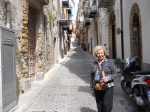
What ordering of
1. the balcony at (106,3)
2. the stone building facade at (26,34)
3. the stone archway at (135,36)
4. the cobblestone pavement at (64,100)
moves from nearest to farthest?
the cobblestone pavement at (64,100)
the stone building facade at (26,34)
the stone archway at (135,36)
the balcony at (106,3)

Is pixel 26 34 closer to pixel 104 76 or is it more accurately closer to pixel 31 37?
pixel 31 37

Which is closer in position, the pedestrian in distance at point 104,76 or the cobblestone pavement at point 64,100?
the pedestrian in distance at point 104,76

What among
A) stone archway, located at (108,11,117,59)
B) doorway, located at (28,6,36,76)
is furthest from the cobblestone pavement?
stone archway, located at (108,11,117,59)

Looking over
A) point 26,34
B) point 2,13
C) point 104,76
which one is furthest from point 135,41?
point 104,76

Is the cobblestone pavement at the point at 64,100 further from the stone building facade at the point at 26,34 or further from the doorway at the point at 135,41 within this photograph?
the doorway at the point at 135,41

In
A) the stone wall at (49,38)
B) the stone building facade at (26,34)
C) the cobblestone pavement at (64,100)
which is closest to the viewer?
the cobblestone pavement at (64,100)

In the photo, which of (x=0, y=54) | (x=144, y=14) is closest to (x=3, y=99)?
(x=0, y=54)

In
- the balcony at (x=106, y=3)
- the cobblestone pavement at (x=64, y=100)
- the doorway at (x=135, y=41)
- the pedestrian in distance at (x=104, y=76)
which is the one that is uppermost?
the balcony at (x=106, y=3)

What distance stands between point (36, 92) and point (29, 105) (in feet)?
5.72

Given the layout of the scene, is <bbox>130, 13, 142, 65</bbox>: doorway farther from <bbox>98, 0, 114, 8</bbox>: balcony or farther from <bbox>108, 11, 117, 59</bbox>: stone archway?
<bbox>108, 11, 117, 59</bbox>: stone archway

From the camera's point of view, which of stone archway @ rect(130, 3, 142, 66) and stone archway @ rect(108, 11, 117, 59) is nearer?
stone archway @ rect(130, 3, 142, 66)

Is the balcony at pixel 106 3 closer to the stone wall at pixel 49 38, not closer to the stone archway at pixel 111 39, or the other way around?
the stone archway at pixel 111 39

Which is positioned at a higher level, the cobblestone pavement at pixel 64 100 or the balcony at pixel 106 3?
the balcony at pixel 106 3

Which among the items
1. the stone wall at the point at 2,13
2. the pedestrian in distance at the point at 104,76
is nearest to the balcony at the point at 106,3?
the stone wall at the point at 2,13
